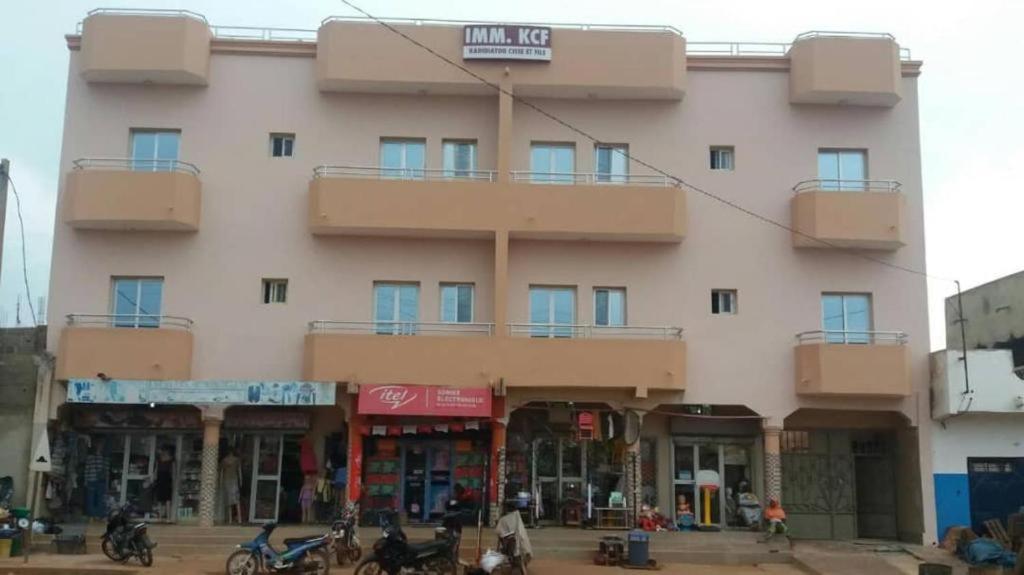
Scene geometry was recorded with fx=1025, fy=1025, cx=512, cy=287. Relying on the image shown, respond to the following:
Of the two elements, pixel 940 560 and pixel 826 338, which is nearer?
pixel 940 560

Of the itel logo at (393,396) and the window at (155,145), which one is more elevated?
the window at (155,145)

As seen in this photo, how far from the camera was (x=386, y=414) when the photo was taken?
23.3 m

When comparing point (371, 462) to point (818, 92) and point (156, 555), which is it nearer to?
point (156, 555)

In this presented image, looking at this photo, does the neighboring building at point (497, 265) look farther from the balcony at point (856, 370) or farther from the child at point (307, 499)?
the child at point (307, 499)

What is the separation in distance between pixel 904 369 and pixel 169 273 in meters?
17.4

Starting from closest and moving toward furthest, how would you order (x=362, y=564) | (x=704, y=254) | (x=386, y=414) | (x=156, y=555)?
(x=362, y=564) → (x=156, y=555) → (x=386, y=414) → (x=704, y=254)

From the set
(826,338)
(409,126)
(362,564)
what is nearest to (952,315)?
(826,338)

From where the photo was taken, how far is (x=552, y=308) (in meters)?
25.0

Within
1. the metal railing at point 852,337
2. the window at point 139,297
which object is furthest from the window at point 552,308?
the window at point 139,297

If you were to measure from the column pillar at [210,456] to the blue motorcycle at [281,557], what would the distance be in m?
5.52

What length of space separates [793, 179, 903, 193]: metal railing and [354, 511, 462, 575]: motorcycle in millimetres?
13087

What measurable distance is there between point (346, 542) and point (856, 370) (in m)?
12.1

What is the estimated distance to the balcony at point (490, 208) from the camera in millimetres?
23906

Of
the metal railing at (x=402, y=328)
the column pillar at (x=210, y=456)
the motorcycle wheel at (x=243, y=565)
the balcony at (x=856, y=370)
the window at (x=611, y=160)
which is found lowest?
the motorcycle wheel at (x=243, y=565)
